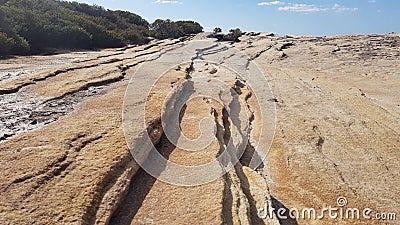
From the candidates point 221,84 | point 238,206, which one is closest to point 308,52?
point 221,84

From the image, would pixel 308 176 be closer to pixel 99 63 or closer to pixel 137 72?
pixel 137 72
